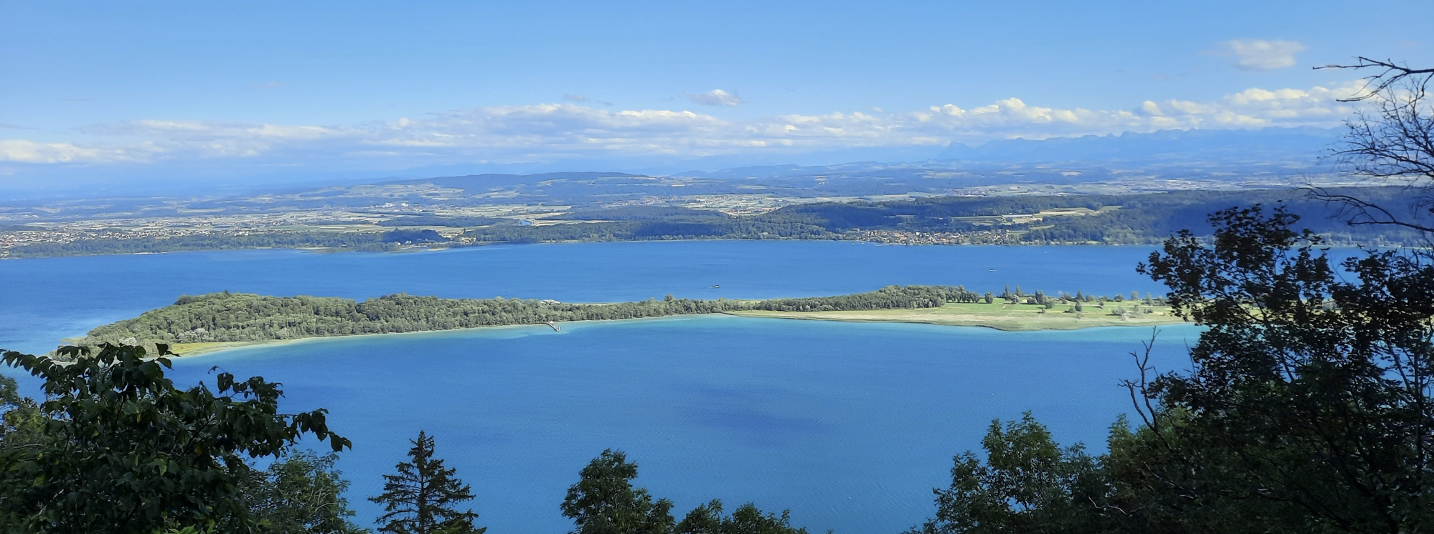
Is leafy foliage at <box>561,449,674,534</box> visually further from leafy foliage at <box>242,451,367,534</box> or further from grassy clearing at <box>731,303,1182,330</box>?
grassy clearing at <box>731,303,1182,330</box>

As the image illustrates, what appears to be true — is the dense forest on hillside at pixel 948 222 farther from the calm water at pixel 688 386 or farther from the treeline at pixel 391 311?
the treeline at pixel 391 311

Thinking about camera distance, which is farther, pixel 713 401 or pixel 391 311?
pixel 391 311

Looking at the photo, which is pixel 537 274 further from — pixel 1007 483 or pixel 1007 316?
pixel 1007 483

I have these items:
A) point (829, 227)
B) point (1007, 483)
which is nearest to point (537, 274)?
point (829, 227)

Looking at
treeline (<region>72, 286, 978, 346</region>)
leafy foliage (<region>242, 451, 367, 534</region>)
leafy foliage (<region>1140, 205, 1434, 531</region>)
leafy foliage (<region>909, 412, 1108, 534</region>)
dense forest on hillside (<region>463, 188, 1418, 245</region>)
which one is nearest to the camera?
leafy foliage (<region>1140, 205, 1434, 531</region>)

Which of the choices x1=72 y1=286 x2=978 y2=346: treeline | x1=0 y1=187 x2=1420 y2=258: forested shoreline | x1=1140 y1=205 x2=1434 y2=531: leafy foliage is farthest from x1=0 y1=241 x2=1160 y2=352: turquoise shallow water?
x1=1140 y1=205 x2=1434 y2=531: leafy foliage

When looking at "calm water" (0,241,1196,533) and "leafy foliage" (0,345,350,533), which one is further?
"calm water" (0,241,1196,533)

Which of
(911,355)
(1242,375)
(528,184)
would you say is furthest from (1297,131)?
(1242,375)
